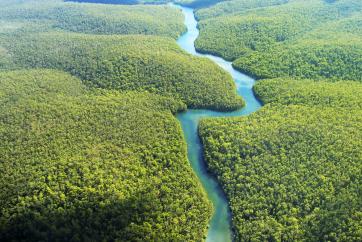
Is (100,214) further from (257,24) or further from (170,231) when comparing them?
(257,24)

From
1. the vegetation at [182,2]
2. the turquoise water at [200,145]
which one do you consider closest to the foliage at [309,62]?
the turquoise water at [200,145]

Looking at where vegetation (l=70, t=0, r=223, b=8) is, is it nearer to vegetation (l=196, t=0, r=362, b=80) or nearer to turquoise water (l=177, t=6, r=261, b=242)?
vegetation (l=196, t=0, r=362, b=80)

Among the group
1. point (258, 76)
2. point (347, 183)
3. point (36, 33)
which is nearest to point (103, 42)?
point (36, 33)

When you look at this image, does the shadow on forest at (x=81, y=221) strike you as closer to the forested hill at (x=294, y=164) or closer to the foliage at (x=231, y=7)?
the forested hill at (x=294, y=164)

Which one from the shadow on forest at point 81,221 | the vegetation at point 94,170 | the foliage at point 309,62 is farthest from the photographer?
the foliage at point 309,62

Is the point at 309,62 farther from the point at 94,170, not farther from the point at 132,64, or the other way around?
the point at 94,170

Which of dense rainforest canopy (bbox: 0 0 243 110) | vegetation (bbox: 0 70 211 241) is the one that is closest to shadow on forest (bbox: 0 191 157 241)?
vegetation (bbox: 0 70 211 241)

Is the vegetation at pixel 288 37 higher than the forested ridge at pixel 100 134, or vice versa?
the vegetation at pixel 288 37
